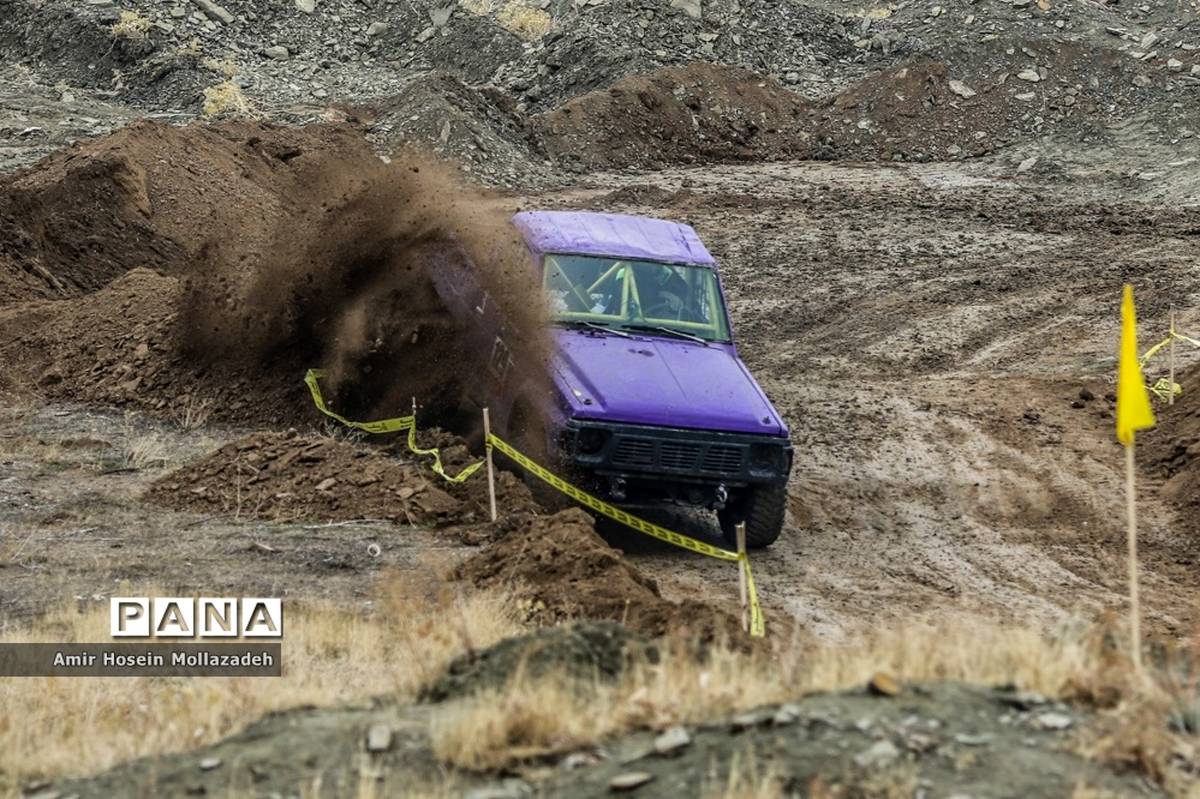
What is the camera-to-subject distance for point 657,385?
12789 millimetres

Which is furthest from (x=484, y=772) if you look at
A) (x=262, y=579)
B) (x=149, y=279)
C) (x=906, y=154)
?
(x=906, y=154)

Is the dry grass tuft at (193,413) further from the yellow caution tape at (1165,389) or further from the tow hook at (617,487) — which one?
the yellow caution tape at (1165,389)

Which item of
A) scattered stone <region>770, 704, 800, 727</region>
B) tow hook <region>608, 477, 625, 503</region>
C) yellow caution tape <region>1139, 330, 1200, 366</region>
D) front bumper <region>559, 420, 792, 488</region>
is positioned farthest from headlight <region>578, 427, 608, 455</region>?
yellow caution tape <region>1139, 330, 1200, 366</region>

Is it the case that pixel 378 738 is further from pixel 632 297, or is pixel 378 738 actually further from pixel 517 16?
pixel 517 16

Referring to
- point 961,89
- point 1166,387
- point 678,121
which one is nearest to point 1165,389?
point 1166,387

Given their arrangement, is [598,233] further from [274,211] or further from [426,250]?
[274,211]

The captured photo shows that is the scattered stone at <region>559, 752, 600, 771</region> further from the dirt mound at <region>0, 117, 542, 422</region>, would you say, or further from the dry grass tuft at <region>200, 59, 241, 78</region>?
the dry grass tuft at <region>200, 59, 241, 78</region>

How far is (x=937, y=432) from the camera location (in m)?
17.3

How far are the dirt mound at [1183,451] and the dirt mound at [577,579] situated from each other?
567 cm

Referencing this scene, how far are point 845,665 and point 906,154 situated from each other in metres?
27.2

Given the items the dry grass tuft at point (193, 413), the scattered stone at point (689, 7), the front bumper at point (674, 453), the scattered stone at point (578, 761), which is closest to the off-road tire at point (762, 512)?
the front bumper at point (674, 453)

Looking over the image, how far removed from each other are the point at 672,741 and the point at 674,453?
589 centimetres

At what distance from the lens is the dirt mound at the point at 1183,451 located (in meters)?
15.1

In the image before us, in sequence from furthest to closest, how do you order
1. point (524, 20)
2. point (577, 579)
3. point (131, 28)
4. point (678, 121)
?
1. point (524, 20)
2. point (131, 28)
3. point (678, 121)
4. point (577, 579)
